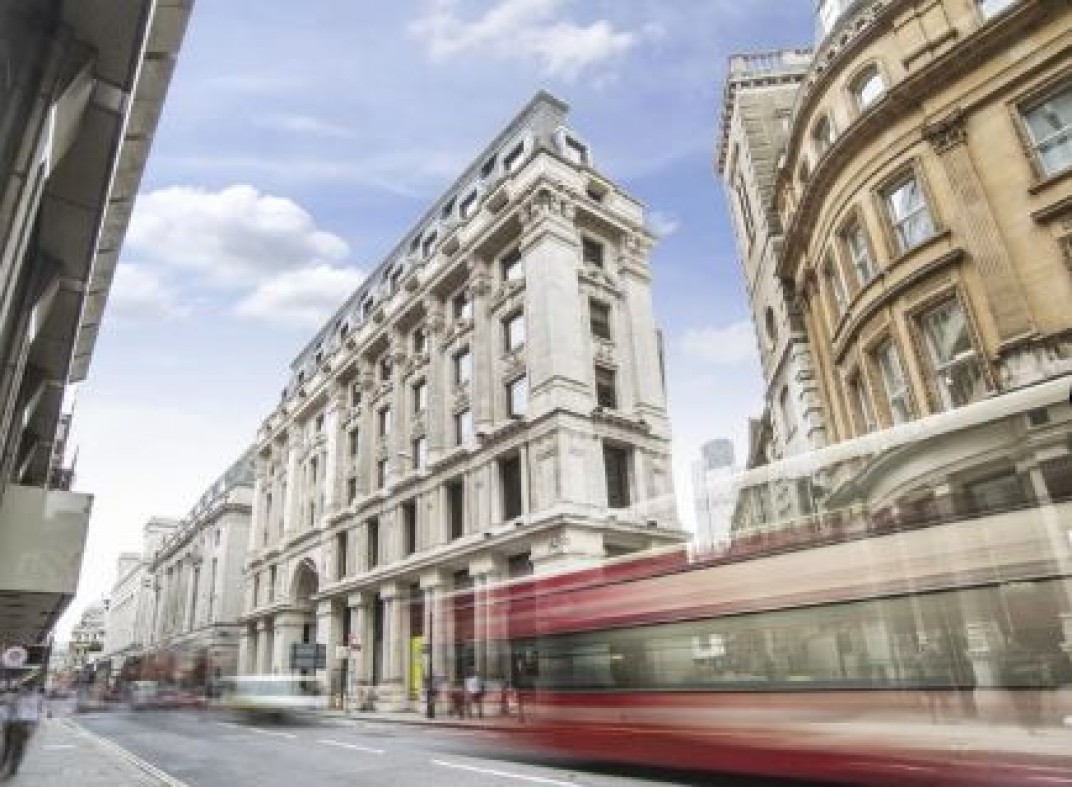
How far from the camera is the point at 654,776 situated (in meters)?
10.6

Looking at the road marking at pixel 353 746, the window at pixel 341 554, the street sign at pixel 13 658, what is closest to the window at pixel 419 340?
the window at pixel 341 554

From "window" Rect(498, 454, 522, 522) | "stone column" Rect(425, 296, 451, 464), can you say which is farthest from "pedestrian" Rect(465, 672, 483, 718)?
"stone column" Rect(425, 296, 451, 464)

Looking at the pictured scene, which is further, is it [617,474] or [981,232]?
[617,474]

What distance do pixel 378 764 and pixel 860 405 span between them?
14.0 meters

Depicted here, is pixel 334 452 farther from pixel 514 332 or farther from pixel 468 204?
pixel 514 332

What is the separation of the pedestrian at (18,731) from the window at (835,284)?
19.8m

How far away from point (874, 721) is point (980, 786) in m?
1.06

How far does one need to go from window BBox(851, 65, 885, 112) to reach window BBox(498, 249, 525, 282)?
16.5m

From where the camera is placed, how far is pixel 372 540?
37438mm

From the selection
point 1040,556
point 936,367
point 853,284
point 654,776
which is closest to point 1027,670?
point 1040,556

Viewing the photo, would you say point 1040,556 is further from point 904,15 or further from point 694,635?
point 904,15

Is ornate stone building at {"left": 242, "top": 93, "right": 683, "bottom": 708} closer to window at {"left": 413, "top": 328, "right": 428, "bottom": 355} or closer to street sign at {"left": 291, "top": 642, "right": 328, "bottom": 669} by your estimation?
window at {"left": 413, "top": 328, "right": 428, "bottom": 355}

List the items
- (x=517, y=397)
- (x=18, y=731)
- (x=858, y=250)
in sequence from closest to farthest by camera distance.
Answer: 1. (x=18, y=731)
2. (x=858, y=250)
3. (x=517, y=397)

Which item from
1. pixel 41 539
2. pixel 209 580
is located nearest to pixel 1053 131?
pixel 41 539
